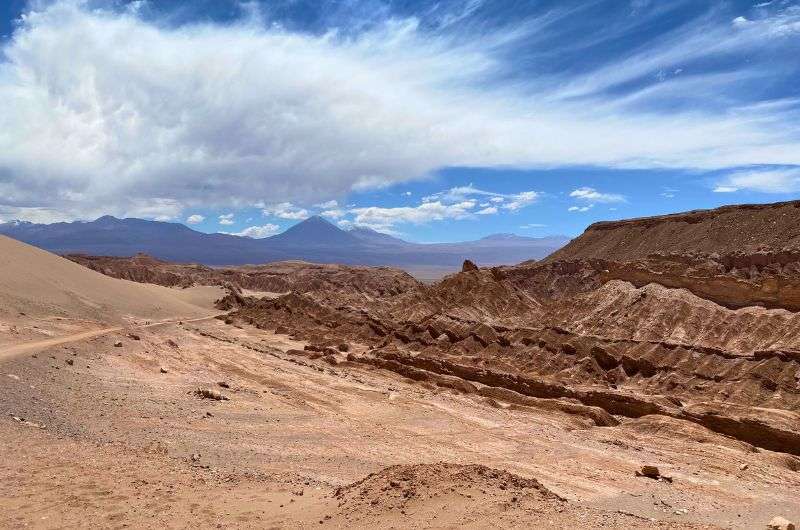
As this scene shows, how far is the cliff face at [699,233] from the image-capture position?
55.4m

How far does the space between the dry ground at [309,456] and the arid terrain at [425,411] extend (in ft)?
0.21

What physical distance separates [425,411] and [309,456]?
27.2 feet

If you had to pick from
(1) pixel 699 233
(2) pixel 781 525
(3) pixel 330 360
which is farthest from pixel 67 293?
(1) pixel 699 233

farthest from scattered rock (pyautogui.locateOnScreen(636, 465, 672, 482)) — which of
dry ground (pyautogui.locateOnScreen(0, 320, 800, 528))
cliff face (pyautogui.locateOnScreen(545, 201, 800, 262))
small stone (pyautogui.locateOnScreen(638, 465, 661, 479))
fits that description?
cliff face (pyautogui.locateOnScreen(545, 201, 800, 262))

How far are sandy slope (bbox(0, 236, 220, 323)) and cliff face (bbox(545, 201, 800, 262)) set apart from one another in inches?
1841

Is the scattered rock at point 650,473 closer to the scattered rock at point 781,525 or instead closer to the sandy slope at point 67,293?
the scattered rock at point 781,525

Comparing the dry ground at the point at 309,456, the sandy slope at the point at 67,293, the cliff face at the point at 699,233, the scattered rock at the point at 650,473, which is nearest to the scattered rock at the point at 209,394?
the dry ground at the point at 309,456

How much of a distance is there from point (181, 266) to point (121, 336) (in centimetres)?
8225

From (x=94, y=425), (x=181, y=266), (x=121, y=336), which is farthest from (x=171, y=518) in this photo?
(x=181, y=266)

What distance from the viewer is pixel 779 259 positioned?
45.3 m

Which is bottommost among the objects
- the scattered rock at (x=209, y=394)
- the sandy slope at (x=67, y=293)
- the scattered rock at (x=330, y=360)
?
the scattered rock at (x=330, y=360)

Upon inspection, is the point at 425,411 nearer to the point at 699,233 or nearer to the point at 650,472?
the point at 650,472

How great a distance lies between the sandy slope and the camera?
127 feet

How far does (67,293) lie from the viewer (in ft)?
147
